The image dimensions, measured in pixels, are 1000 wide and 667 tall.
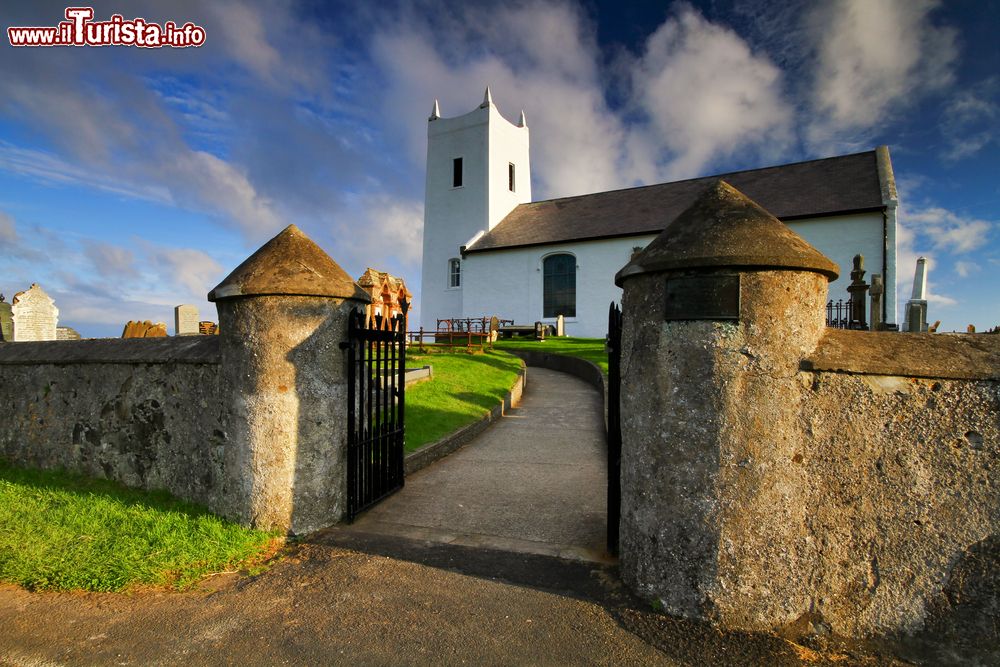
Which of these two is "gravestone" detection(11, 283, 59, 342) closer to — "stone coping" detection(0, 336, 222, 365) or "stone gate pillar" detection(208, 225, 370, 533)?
"stone coping" detection(0, 336, 222, 365)

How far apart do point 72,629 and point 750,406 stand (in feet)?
14.6

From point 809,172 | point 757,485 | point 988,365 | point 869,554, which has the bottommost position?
point 869,554

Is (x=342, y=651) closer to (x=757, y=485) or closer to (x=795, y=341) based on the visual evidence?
(x=757, y=485)

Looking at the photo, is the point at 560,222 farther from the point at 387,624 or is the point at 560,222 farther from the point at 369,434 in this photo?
the point at 387,624

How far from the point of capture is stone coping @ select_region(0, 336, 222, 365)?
198 inches

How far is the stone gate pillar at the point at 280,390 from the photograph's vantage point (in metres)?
4.54

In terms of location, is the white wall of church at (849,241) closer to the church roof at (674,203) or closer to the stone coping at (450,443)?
the church roof at (674,203)

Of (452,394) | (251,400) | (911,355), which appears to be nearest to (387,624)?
(251,400)

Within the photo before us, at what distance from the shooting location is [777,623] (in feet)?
10.4

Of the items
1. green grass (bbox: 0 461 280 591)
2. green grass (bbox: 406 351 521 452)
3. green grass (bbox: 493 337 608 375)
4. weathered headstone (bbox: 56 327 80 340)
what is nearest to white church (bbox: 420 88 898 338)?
green grass (bbox: 493 337 608 375)

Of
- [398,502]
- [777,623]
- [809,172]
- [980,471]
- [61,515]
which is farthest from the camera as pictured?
[809,172]

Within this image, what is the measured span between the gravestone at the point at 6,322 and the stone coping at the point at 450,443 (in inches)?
394

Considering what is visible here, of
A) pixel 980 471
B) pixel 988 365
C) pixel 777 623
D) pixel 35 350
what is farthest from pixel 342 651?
pixel 35 350

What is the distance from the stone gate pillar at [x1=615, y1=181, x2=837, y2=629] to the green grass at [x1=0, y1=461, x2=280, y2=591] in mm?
3228
